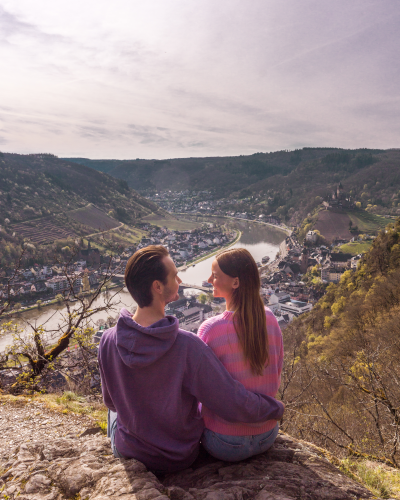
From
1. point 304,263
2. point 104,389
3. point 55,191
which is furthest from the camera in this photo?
point 55,191

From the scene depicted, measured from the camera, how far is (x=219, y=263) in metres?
1.48

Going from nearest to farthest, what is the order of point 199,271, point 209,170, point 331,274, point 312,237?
point 331,274 → point 199,271 → point 312,237 → point 209,170

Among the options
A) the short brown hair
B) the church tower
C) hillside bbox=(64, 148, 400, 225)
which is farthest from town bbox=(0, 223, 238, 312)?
hillside bbox=(64, 148, 400, 225)

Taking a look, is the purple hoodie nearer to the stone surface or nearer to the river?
the stone surface

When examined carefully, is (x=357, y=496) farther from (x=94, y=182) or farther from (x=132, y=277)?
(x=94, y=182)

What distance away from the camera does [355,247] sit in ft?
134

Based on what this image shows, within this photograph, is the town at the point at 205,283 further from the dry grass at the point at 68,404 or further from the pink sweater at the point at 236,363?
the pink sweater at the point at 236,363

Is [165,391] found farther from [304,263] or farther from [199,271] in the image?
[304,263]

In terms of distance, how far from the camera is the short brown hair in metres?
1.27

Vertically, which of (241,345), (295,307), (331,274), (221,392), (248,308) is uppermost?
(248,308)

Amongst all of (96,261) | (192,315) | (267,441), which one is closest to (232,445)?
(267,441)

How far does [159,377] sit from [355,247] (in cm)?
4484

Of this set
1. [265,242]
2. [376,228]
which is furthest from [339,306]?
[376,228]

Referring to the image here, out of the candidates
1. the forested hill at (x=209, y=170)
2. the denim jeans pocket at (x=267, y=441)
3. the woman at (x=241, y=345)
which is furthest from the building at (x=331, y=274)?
the forested hill at (x=209, y=170)
